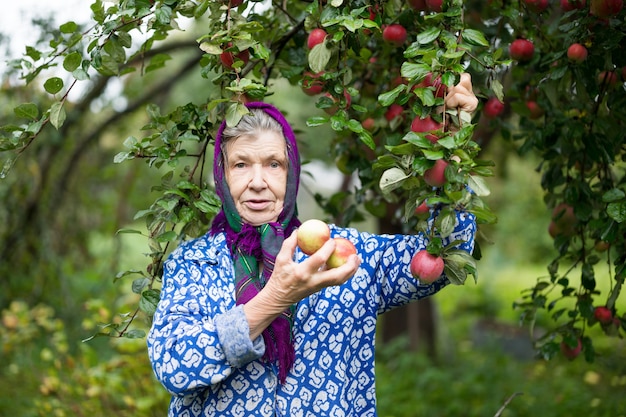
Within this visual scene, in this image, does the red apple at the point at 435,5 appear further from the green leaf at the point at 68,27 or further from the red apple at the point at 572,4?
the green leaf at the point at 68,27

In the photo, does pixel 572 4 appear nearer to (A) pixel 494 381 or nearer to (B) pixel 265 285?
(B) pixel 265 285

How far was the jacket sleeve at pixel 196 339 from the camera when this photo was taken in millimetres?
1460

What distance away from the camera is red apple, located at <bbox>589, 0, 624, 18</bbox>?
186 cm

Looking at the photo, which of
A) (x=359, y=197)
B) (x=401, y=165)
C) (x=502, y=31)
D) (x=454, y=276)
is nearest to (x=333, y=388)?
(x=454, y=276)

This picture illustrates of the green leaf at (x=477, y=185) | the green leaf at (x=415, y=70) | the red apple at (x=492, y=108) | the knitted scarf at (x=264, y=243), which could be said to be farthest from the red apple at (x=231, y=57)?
the red apple at (x=492, y=108)

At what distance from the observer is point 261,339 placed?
59.5 inches

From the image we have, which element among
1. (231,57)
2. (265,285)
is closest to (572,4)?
(231,57)

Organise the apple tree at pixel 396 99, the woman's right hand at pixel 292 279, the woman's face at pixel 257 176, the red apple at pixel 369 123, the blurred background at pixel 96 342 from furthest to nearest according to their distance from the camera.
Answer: the blurred background at pixel 96 342 → the red apple at pixel 369 123 → the woman's face at pixel 257 176 → the apple tree at pixel 396 99 → the woman's right hand at pixel 292 279

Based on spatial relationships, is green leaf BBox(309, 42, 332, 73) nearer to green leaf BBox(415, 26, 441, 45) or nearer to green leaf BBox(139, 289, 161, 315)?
green leaf BBox(415, 26, 441, 45)

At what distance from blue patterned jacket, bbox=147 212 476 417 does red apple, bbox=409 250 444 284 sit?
10 centimetres

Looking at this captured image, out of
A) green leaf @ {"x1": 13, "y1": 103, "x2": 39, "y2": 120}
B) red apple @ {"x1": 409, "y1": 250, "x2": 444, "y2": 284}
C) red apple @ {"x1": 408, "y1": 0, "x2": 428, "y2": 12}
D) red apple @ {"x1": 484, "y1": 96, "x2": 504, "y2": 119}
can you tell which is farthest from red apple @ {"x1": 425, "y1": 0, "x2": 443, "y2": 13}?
green leaf @ {"x1": 13, "y1": 103, "x2": 39, "y2": 120}

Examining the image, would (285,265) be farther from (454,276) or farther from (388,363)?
(388,363)

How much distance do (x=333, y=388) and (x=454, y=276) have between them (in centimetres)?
40

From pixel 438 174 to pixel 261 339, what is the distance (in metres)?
0.50
